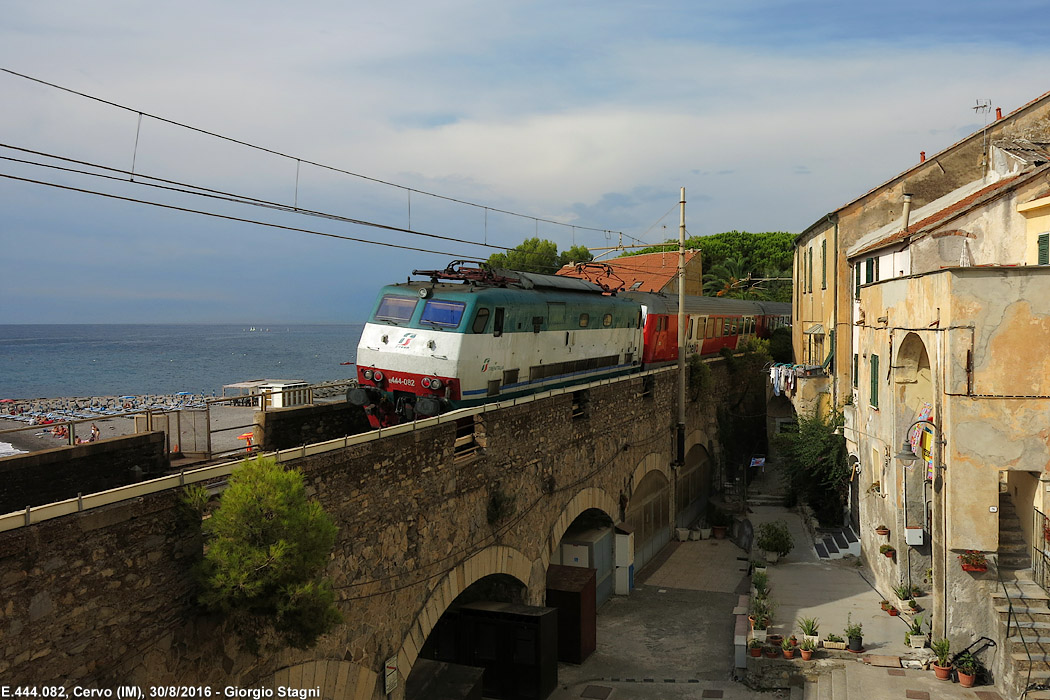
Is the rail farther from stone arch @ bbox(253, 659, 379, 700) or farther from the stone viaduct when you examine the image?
stone arch @ bbox(253, 659, 379, 700)

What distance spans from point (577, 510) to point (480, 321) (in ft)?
19.8

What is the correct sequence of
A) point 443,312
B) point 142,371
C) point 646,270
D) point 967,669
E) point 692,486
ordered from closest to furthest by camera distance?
1. point 967,669
2. point 443,312
3. point 692,486
4. point 646,270
5. point 142,371

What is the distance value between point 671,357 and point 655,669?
12.1 metres

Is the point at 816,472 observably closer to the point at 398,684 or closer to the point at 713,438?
the point at 713,438

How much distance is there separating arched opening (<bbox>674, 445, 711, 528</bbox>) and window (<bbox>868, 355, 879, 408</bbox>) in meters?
9.15

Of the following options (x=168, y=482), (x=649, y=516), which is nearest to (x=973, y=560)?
(x=649, y=516)

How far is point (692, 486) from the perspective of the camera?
2930 centimetres

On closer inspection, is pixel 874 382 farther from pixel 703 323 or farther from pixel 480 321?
pixel 703 323

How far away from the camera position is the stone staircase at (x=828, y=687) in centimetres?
1384

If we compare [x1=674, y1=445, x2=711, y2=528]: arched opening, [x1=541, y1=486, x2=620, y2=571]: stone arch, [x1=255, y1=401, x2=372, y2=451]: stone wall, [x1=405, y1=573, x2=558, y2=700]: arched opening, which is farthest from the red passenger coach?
[x1=255, y1=401, x2=372, y2=451]: stone wall

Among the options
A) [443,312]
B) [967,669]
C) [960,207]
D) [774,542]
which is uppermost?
[960,207]

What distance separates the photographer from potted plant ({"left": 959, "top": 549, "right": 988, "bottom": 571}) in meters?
13.6

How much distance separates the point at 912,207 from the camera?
22812 millimetres

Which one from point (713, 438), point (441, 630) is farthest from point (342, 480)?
point (713, 438)
